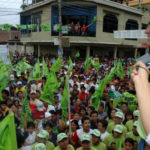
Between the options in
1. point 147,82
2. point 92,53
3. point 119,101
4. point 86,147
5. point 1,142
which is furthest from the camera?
point 92,53

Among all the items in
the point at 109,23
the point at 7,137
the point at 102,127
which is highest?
the point at 109,23

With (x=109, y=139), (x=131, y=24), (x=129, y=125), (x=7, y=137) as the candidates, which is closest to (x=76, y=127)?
(x=109, y=139)

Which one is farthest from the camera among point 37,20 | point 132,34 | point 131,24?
point 131,24

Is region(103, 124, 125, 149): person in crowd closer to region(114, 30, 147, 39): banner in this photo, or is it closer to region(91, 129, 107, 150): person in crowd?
region(91, 129, 107, 150): person in crowd

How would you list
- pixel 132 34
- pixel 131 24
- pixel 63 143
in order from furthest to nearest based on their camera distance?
pixel 131 24 → pixel 132 34 → pixel 63 143

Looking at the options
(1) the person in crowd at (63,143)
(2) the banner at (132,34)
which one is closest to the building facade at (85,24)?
(2) the banner at (132,34)

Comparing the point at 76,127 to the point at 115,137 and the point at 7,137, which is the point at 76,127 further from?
the point at 7,137

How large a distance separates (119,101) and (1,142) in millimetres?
4259

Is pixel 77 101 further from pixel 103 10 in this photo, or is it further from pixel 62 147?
pixel 103 10

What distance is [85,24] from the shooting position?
20.3m

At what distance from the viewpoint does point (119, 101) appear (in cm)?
611

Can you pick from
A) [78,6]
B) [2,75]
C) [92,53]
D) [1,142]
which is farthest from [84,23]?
[1,142]

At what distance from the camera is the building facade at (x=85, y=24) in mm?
19344

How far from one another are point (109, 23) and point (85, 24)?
255cm
